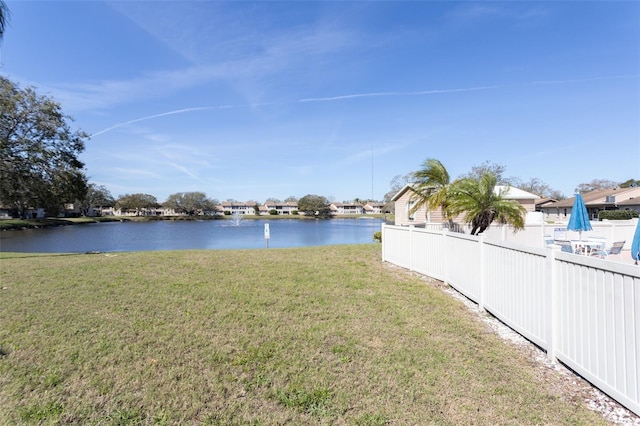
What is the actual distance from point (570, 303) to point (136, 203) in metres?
118

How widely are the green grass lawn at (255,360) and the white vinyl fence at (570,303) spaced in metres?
0.36

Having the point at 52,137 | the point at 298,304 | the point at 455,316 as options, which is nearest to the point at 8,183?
the point at 52,137

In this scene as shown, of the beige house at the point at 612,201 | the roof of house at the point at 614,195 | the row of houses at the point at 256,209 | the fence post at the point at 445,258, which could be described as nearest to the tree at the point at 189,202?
the row of houses at the point at 256,209

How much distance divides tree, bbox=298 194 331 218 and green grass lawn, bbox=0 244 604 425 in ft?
333

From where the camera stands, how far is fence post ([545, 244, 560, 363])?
11.9 feet

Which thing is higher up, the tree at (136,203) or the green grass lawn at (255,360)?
the tree at (136,203)

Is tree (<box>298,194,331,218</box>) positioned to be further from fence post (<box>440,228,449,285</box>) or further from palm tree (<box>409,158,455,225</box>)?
fence post (<box>440,228,449,285</box>)

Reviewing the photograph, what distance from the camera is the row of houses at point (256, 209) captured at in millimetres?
113875

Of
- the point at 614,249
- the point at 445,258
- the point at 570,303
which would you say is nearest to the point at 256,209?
the point at 614,249

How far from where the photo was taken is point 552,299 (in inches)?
144

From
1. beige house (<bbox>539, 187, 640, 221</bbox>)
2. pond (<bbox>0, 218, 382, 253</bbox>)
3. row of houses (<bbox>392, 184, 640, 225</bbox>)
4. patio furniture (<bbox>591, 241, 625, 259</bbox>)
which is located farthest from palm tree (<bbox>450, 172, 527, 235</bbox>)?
beige house (<bbox>539, 187, 640, 221</bbox>)

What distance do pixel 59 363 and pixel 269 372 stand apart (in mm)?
2164

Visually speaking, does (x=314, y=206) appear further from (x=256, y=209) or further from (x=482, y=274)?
(x=482, y=274)

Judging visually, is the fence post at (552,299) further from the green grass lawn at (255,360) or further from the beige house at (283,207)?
the beige house at (283,207)
